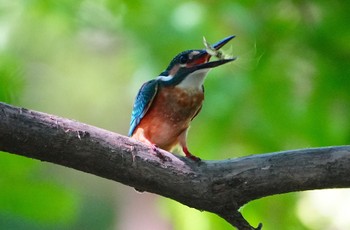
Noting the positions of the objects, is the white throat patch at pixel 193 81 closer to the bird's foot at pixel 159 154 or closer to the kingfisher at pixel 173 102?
the kingfisher at pixel 173 102

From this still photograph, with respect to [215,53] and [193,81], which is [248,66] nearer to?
[193,81]

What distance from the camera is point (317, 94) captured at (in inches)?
128

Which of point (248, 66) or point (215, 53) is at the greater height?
point (248, 66)

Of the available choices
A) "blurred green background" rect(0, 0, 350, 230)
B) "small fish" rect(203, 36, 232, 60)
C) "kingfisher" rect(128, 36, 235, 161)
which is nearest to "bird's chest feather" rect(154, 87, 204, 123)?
"kingfisher" rect(128, 36, 235, 161)

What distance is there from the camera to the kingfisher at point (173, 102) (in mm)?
2721

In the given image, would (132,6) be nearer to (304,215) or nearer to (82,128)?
(304,215)

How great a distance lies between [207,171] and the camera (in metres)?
2.33

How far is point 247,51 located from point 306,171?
3.39ft

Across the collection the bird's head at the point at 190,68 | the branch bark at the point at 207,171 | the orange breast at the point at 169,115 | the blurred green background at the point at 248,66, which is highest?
the blurred green background at the point at 248,66

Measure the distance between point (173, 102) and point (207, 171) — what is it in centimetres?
48

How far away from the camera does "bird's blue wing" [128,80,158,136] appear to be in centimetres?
280

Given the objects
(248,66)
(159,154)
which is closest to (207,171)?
(159,154)

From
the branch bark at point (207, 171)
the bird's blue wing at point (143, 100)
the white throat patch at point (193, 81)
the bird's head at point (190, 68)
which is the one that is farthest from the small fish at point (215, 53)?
the branch bark at point (207, 171)

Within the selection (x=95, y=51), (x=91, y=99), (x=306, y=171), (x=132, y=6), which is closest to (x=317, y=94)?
(x=132, y=6)
